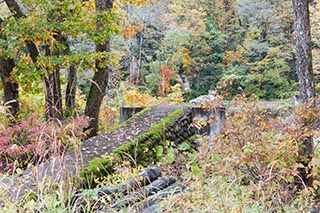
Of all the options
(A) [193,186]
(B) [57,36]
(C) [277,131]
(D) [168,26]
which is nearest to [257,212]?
(A) [193,186]

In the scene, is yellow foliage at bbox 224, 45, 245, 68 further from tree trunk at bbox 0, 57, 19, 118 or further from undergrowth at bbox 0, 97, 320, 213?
undergrowth at bbox 0, 97, 320, 213

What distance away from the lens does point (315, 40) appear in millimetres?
13680

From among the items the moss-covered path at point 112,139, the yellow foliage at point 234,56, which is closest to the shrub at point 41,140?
the moss-covered path at point 112,139

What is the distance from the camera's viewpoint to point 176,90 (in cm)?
1200

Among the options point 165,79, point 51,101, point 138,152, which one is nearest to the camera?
point 51,101

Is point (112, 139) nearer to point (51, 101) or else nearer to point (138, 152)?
point (138, 152)

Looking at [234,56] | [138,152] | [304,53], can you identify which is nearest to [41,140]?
[138,152]

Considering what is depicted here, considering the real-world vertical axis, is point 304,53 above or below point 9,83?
above

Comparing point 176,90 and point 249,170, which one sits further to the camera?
point 176,90

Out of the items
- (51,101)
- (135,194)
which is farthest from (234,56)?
(135,194)

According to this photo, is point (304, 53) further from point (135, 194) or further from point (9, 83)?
point (9, 83)

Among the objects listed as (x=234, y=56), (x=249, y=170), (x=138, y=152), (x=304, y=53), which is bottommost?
(x=138, y=152)

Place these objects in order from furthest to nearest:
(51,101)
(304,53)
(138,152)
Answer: (138,152), (304,53), (51,101)

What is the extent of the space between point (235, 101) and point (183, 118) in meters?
2.68
